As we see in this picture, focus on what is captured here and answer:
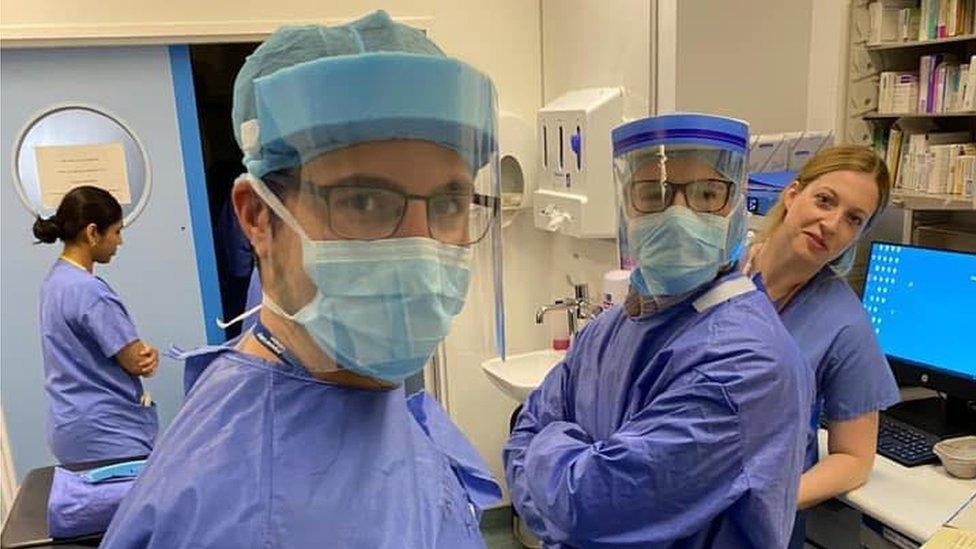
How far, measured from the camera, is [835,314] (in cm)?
151

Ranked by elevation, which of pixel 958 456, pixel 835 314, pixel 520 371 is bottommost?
pixel 520 371

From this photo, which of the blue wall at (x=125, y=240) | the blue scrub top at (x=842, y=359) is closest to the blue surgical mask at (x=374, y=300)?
the blue scrub top at (x=842, y=359)

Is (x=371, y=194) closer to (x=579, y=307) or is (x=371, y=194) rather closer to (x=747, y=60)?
(x=747, y=60)

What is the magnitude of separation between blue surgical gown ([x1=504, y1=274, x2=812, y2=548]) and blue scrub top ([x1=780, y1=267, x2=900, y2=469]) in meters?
0.38

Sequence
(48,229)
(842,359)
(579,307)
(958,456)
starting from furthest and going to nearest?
1. (579,307)
2. (48,229)
3. (958,456)
4. (842,359)

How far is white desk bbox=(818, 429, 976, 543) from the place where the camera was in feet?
4.74

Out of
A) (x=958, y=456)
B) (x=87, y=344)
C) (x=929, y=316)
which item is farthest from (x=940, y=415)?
(x=87, y=344)

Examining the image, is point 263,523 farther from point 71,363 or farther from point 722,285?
point 71,363

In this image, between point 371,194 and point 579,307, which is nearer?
point 371,194

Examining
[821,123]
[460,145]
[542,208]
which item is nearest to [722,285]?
[460,145]

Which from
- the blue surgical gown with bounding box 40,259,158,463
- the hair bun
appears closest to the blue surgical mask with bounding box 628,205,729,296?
the blue surgical gown with bounding box 40,259,158,463

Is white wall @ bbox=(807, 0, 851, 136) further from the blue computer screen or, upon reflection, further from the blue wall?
the blue wall

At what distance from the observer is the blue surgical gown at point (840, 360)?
4.86ft

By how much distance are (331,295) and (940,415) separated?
1.89 meters
